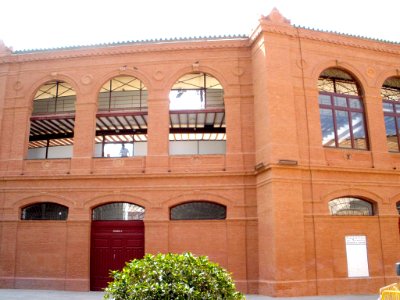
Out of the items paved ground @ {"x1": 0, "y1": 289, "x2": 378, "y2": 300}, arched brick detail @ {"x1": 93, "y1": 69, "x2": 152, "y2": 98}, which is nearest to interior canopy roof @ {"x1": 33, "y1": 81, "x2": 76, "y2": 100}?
arched brick detail @ {"x1": 93, "y1": 69, "x2": 152, "y2": 98}

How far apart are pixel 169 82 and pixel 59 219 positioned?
757cm

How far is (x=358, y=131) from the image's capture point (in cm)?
1917

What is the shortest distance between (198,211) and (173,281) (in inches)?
424

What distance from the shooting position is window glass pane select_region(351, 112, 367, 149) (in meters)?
19.0

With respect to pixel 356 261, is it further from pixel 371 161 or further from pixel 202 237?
pixel 202 237

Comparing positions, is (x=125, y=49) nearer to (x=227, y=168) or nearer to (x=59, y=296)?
(x=227, y=168)

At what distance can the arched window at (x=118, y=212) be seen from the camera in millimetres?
18578

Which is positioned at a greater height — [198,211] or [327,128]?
[327,128]

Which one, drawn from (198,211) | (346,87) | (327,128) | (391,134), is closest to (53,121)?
(198,211)

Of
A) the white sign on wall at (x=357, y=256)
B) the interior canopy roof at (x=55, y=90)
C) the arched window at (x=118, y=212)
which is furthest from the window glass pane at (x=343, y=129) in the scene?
the interior canopy roof at (x=55, y=90)

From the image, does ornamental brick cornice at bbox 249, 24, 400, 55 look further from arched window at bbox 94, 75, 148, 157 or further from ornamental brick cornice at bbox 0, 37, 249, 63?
arched window at bbox 94, 75, 148, 157

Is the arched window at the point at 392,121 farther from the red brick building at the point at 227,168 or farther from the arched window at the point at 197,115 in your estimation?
the arched window at the point at 197,115

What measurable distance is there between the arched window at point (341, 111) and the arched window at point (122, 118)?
26.0 feet

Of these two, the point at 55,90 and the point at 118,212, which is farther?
the point at 55,90
